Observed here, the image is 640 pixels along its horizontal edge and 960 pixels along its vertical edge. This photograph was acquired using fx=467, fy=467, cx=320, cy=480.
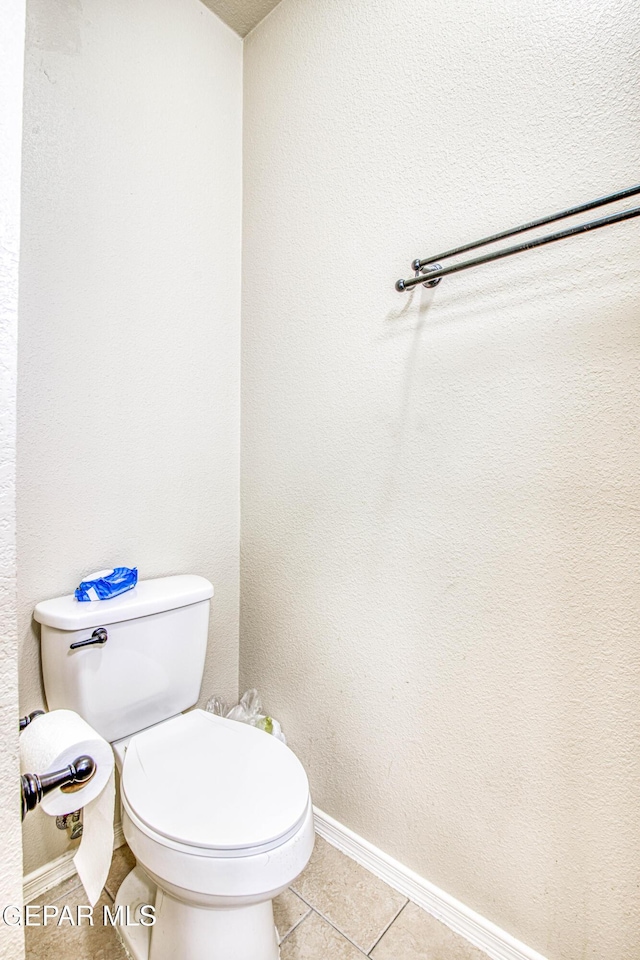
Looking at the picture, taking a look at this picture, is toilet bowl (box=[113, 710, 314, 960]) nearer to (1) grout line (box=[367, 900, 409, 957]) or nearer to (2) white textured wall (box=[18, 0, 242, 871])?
(1) grout line (box=[367, 900, 409, 957])

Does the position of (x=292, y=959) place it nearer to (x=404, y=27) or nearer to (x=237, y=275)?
(x=237, y=275)

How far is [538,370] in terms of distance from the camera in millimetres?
945

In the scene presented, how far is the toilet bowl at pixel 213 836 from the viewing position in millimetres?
811

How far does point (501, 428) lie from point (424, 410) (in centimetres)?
19

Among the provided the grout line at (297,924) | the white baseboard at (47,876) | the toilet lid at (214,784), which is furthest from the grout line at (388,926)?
the white baseboard at (47,876)

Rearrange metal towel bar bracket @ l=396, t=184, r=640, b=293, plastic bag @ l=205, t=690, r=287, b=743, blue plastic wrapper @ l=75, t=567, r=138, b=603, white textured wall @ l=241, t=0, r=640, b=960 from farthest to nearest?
plastic bag @ l=205, t=690, r=287, b=743
blue plastic wrapper @ l=75, t=567, r=138, b=603
white textured wall @ l=241, t=0, r=640, b=960
metal towel bar bracket @ l=396, t=184, r=640, b=293

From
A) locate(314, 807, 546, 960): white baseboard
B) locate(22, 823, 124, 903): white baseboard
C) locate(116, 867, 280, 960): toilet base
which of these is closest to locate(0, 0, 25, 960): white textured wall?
locate(116, 867, 280, 960): toilet base

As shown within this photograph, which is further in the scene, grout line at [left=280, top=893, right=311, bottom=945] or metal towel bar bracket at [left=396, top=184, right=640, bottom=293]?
grout line at [left=280, top=893, right=311, bottom=945]

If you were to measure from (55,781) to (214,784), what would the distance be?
20.0 inches

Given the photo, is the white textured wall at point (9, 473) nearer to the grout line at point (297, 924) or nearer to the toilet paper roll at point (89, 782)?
the toilet paper roll at point (89, 782)

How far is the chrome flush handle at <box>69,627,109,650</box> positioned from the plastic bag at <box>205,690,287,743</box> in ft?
1.82

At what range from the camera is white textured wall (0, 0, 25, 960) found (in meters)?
0.44

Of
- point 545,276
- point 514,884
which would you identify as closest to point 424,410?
point 545,276

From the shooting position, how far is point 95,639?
1.06 meters
